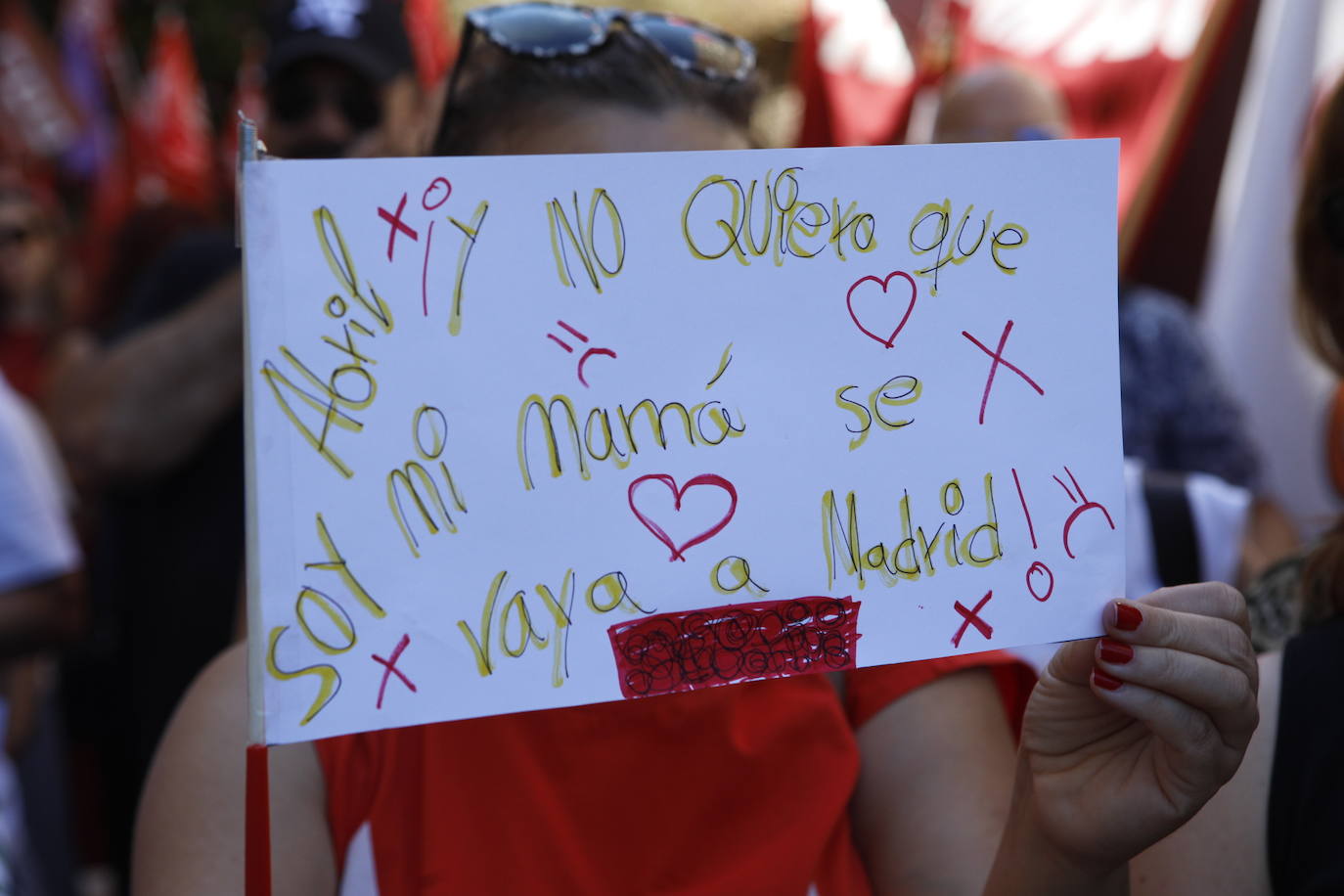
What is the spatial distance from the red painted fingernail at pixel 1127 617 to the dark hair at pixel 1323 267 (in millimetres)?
460

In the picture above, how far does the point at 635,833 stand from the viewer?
108 centimetres

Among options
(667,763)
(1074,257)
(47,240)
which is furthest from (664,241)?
(47,240)

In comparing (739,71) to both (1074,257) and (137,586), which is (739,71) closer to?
(1074,257)

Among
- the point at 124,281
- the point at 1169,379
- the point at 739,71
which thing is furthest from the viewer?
the point at 124,281

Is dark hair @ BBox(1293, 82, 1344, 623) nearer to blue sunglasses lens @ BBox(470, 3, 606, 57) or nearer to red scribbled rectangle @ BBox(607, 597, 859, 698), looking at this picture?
red scribbled rectangle @ BBox(607, 597, 859, 698)

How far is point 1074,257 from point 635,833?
65 cm

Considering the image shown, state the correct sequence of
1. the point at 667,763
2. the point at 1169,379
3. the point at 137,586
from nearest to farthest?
the point at 667,763 < the point at 137,586 < the point at 1169,379

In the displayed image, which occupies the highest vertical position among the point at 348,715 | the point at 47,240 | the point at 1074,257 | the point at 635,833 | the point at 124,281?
the point at 47,240

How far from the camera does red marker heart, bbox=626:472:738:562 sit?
2.96ft

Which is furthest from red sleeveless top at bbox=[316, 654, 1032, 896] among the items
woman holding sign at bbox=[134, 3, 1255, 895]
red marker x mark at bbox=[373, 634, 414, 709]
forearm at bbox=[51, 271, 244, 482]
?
forearm at bbox=[51, 271, 244, 482]

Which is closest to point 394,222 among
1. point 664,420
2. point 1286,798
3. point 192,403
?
point 664,420

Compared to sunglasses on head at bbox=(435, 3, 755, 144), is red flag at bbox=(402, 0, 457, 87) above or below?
above

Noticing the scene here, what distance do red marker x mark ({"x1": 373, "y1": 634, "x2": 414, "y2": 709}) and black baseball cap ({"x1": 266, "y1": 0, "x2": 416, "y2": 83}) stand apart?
191 centimetres

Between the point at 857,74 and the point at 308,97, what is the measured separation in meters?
1.64
